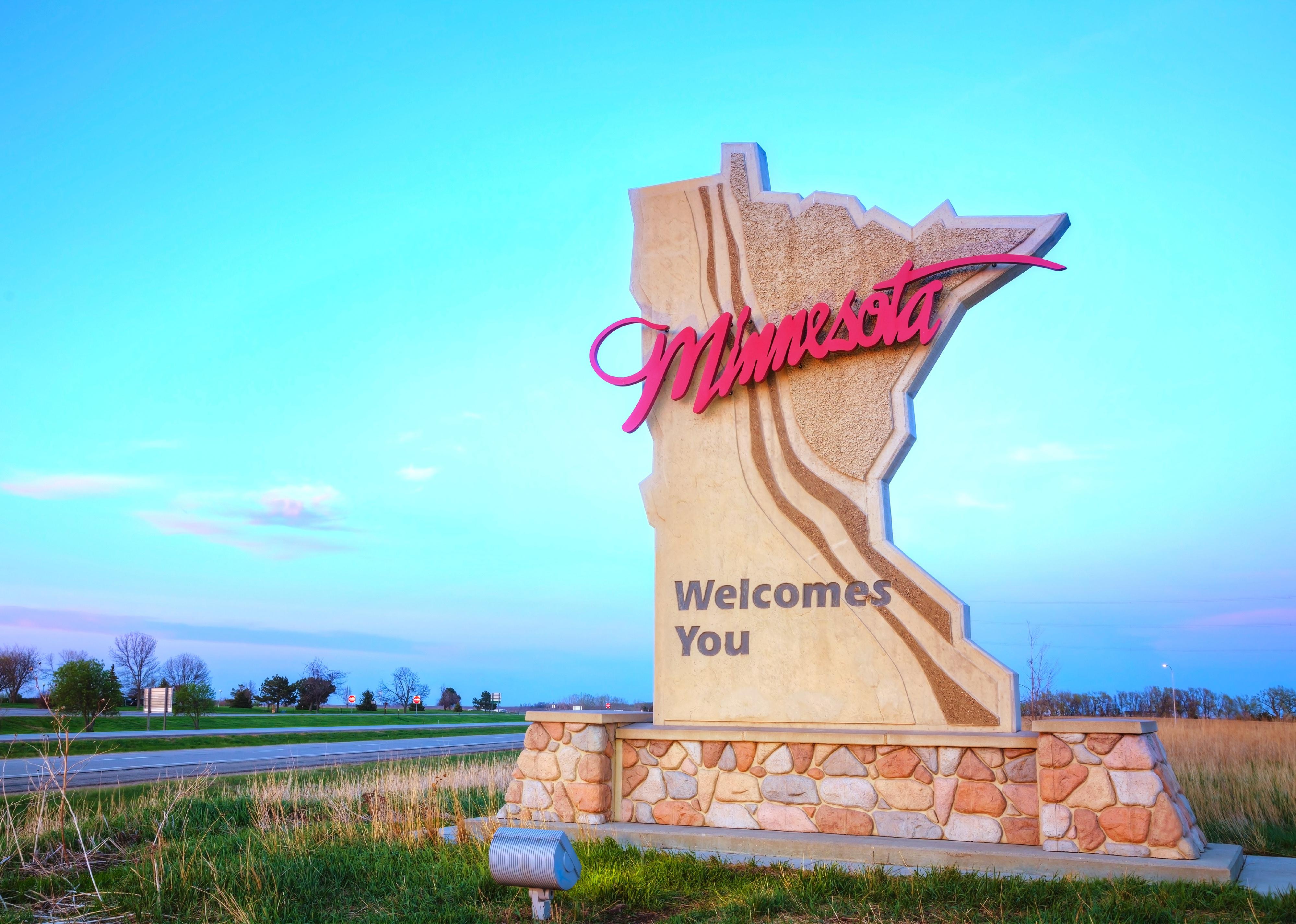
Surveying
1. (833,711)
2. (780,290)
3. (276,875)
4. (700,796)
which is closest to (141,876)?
(276,875)

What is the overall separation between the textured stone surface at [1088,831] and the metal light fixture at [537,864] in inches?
177

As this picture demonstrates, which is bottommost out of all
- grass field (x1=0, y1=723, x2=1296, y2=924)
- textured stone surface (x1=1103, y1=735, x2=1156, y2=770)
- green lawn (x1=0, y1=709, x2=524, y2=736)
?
green lawn (x1=0, y1=709, x2=524, y2=736)

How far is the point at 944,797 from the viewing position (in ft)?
29.3

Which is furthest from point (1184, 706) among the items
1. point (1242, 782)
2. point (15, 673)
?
point (15, 673)

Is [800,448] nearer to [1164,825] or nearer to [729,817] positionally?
[729,817]

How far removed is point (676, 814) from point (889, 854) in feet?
8.05

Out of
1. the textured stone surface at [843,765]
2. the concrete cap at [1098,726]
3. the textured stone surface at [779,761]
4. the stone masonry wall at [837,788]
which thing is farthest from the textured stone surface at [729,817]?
Result: the concrete cap at [1098,726]

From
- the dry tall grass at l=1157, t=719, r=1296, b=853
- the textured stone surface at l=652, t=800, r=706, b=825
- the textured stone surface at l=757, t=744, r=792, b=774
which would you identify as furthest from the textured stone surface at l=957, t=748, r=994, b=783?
the dry tall grass at l=1157, t=719, r=1296, b=853

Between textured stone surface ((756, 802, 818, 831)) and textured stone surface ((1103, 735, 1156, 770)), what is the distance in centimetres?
288

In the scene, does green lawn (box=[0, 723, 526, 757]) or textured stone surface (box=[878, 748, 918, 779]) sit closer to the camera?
textured stone surface (box=[878, 748, 918, 779])

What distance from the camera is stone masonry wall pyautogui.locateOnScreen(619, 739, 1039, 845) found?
28.7 ft

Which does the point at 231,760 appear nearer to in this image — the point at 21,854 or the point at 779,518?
the point at 21,854

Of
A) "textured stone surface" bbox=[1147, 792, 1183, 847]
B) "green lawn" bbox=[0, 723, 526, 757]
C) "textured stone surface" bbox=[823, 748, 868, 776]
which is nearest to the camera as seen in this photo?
"textured stone surface" bbox=[1147, 792, 1183, 847]

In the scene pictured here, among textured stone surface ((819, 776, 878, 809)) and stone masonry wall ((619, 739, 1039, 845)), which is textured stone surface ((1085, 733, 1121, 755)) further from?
textured stone surface ((819, 776, 878, 809))
